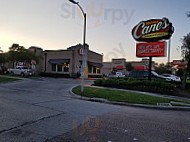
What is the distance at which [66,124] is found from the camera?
4.12m

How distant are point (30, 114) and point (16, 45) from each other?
26218mm

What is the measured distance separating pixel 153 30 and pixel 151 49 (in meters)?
1.98

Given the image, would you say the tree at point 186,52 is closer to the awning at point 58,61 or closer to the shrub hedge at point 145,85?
the shrub hedge at point 145,85

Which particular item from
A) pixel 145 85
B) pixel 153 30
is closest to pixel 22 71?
pixel 145 85

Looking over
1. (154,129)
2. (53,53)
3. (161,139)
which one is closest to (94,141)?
(161,139)

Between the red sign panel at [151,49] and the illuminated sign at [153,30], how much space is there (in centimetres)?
57

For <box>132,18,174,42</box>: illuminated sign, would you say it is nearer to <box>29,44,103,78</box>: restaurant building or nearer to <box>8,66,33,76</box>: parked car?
<box>29,44,103,78</box>: restaurant building

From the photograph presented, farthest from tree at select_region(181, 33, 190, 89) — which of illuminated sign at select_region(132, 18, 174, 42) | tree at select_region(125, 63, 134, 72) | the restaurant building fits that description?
tree at select_region(125, 63, 134, 72)

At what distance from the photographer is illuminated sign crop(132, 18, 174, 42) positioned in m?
13.2

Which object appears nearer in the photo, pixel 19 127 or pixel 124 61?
pixel 19 127

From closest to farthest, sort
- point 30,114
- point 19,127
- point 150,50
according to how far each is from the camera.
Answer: point 19,127
point 30,114
point 150,50

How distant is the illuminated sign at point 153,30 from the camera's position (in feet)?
43.2

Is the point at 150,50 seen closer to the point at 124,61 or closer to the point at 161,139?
the point at 161,139

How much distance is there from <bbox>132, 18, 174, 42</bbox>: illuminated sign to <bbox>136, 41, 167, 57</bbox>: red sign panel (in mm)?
572
